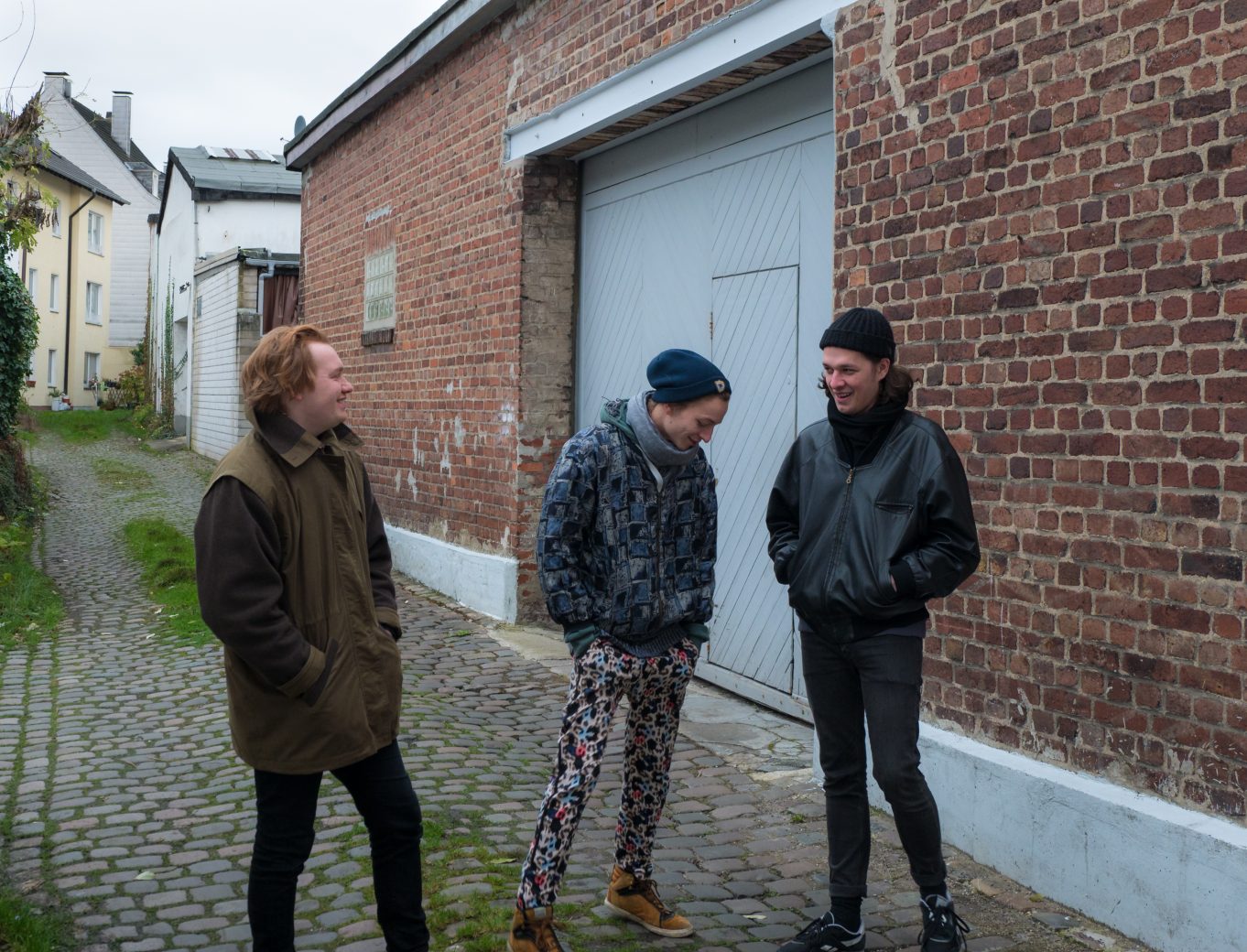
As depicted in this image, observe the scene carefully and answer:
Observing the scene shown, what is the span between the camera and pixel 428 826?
5.13 m

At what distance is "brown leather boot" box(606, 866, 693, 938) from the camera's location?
13.6 ft

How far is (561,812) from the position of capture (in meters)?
3.88

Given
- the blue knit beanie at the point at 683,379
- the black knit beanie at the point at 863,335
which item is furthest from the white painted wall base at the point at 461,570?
the black knit beanie at the point at 863,335

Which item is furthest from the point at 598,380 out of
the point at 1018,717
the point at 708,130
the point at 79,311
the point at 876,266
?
the point at 79,311

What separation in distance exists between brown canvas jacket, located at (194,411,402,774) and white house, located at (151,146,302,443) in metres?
18.6

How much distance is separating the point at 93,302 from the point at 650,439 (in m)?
43.3

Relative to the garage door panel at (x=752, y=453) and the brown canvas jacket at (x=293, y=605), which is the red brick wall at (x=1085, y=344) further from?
the brown canvas jacket at (x=293, y=605)

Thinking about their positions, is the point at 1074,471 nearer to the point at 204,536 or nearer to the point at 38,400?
the point at 204,536

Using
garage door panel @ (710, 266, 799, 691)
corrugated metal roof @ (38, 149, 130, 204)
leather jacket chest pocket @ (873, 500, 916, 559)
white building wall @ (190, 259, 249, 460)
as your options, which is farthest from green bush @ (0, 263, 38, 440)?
corrugated metal roof @ (38, 149, 130, 204)

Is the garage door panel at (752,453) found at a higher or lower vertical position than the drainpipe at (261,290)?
lower

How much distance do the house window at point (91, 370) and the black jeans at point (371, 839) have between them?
42.4 meters

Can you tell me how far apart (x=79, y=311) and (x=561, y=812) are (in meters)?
41.7

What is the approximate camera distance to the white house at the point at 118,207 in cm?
4481

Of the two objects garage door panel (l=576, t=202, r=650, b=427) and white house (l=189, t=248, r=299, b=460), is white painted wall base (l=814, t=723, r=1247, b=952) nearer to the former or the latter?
garage door panel (l=576, t=202, r=650, b=427)
